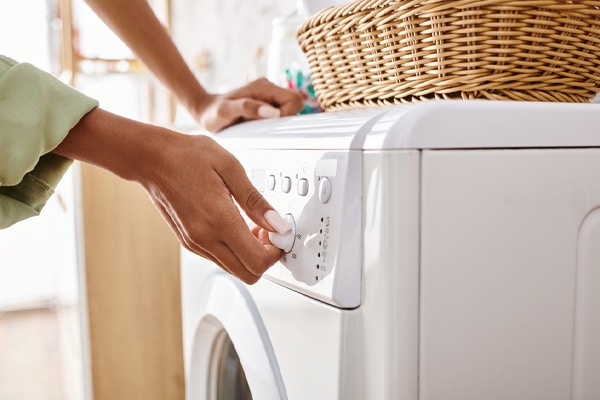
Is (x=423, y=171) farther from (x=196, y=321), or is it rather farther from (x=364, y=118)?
(x=196, y=321)

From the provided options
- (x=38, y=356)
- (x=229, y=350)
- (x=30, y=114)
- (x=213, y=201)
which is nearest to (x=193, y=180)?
(x=213, y=201)

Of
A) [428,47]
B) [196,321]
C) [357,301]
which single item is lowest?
[196,321]

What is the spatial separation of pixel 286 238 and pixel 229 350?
15.6 inches

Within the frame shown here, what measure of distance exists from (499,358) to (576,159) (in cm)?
17

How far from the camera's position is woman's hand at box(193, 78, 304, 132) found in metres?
0.84

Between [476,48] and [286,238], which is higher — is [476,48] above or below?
above

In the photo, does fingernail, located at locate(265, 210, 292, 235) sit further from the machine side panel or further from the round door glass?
the round door glass

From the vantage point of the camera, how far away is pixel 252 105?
2.76ft

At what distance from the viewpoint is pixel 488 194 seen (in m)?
0.46

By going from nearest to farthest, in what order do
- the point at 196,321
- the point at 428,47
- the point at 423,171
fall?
the point at 423,171 → the point at 428,47 → the point at 196,321

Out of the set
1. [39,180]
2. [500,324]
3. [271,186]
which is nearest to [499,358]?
[500,324]

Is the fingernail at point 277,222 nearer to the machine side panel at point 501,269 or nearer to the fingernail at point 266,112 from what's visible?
the machine side panel at point 501,269

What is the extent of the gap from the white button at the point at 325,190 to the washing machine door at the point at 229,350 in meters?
0.19

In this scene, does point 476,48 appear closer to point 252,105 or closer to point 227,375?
point 252,105
